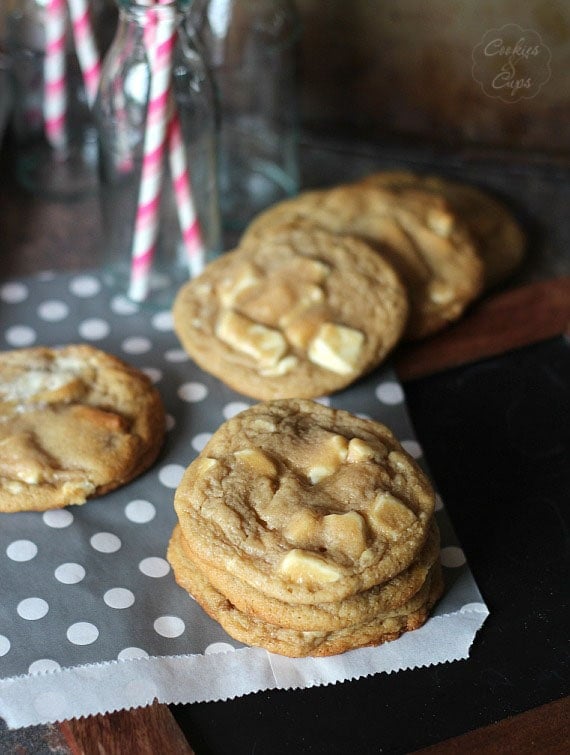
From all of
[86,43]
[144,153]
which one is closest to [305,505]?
[144,153]

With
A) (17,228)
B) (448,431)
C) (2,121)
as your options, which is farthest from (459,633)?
(2,121)

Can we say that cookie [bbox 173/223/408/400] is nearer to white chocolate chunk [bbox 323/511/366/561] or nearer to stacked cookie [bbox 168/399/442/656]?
stacked cookie [bbox 168/399/442/656]

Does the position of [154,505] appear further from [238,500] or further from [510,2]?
[510,2]

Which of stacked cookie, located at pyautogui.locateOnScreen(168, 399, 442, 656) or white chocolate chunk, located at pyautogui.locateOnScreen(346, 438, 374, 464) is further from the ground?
white chocolate chunk, located at pyautogui.locateOnScreen(346, 438, 374, 464)

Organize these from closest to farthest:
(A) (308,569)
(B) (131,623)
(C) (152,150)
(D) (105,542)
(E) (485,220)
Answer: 1. (A) (308,569)
2. (B) (131,623)
3. (D) (105,542)
4. (C) (152,150)
5. (E) (485,220)

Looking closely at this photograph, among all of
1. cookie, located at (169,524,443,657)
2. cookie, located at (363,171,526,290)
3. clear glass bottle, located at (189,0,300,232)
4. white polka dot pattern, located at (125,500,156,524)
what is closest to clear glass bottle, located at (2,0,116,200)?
clear glass bottle, located at (189,0,300,232)
